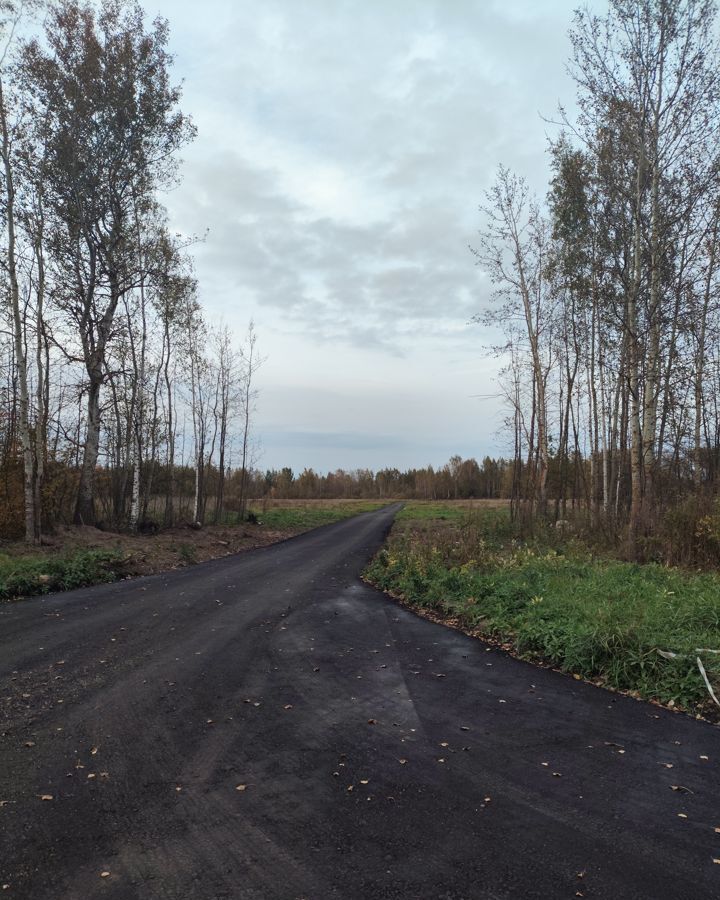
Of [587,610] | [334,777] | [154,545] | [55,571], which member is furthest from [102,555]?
[334,777]

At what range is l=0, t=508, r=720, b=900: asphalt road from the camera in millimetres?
2516

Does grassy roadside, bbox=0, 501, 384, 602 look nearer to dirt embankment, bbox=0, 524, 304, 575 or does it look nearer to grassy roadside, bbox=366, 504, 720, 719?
dirt embankment, bbox=0, 524, 304, 575

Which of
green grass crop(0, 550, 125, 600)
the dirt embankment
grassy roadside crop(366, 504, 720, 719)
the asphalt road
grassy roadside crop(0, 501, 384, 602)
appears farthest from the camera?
the dirt embankment

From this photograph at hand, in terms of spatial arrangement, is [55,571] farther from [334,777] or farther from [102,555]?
[334,777]

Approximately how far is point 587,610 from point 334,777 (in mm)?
4211

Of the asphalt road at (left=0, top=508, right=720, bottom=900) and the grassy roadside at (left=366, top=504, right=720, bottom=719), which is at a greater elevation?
the grassy roadside at (left=366, top=504, right=720, bottom=719)

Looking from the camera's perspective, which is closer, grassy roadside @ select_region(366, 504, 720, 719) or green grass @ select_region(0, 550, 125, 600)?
grassy roadside @ select_region(366, 504, 720, 719)

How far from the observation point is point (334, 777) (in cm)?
344

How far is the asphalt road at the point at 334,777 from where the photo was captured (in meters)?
2.52

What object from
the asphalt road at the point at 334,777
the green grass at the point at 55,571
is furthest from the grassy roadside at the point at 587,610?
the green grass at the point at 55,571

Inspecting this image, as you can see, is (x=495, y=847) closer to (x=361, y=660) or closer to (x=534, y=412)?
(x=361, y=660)

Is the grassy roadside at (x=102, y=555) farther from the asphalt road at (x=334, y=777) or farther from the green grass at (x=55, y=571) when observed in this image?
the asphalt road at (x=334, y=777)

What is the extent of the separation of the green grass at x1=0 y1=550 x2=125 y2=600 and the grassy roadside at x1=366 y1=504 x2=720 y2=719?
556 cm

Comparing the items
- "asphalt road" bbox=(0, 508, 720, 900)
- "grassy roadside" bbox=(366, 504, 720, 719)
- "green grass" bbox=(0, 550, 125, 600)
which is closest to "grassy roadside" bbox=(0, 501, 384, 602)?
"green grass" bbox=(0, 550, 125, 600)
